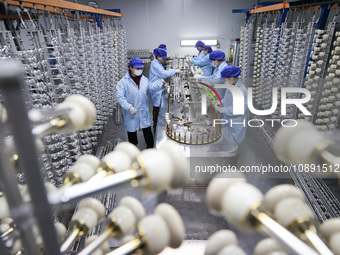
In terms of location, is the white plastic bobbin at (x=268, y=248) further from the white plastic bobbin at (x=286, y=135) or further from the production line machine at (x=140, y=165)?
the white plastic bobbin at (x=286, y=135)

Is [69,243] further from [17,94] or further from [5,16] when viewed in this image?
[5,16]

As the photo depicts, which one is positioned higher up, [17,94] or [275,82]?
[17,94]

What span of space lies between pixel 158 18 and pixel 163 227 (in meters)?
10.5

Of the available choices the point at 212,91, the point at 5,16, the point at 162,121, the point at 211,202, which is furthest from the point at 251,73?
the point at 211,202

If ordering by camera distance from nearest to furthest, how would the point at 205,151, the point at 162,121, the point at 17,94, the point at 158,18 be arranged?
1. the point at 17,94
2. the point at 205,151
3. the point at 162,121
4. the point at 158,18

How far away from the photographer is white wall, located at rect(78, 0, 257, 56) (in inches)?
382

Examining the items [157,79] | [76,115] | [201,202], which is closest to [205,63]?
[157,79]

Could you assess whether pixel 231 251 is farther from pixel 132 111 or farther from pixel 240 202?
pixel 132 111

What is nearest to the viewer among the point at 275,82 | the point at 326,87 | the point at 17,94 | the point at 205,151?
the point at 17,94

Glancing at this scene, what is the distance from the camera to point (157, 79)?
5328 mm

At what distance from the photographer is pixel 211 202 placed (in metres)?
0.87

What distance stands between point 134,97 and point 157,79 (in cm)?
137

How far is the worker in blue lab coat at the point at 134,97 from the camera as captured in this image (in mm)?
3990

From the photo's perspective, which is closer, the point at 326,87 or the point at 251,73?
the point at 326,87
